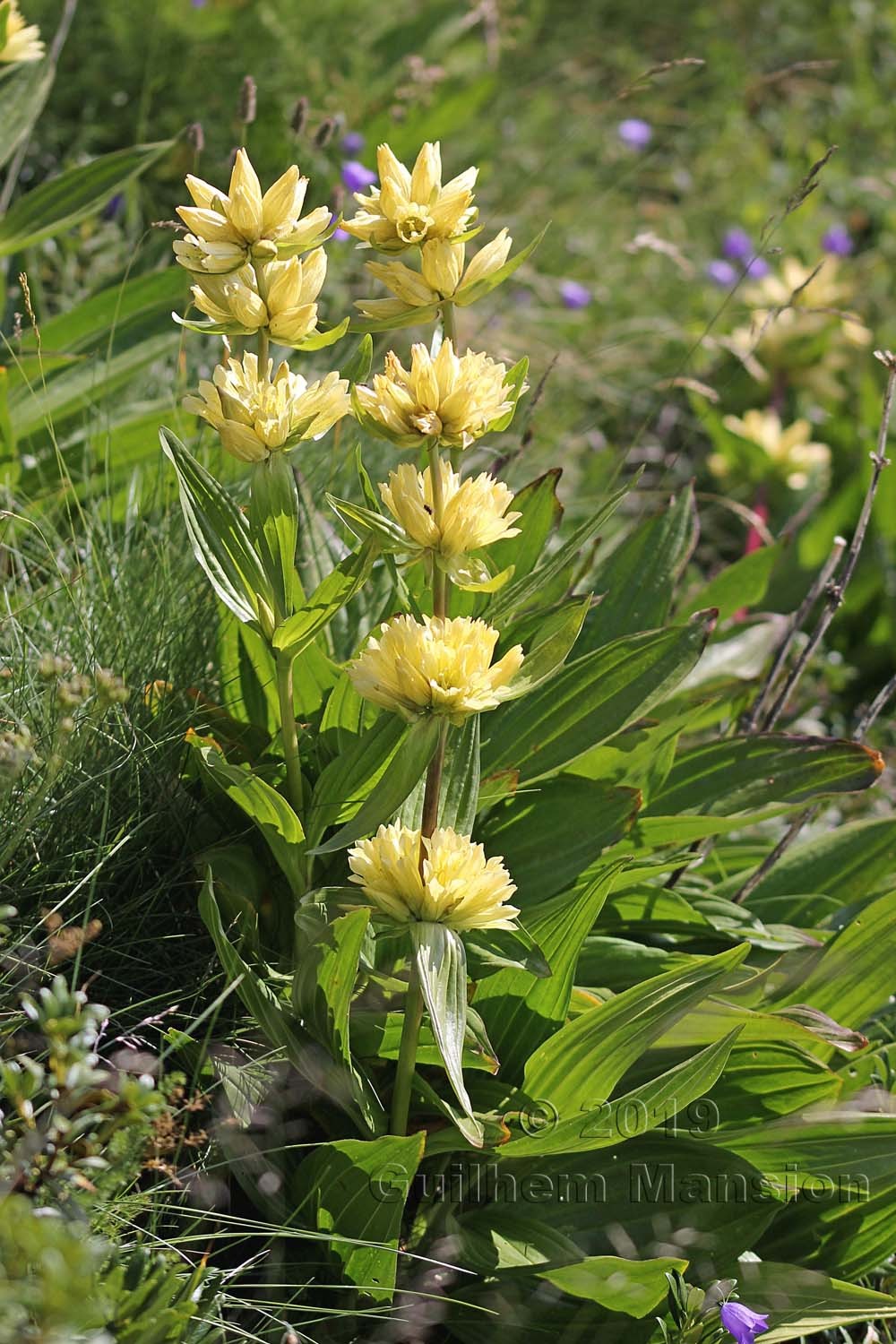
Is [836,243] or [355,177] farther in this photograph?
[836,243]

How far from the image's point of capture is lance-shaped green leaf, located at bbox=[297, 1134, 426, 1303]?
1383 mm

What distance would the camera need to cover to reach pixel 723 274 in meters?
4.07

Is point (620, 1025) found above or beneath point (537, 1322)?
above

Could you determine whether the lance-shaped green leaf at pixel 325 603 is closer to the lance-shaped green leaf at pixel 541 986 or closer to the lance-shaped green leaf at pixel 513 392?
the lance-shaped green leaf at pixel 513 392

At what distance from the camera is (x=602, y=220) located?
15.4 feet

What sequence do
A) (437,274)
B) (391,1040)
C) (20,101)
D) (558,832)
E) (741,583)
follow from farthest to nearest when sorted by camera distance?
(20,101)
(741,583)
(558,832)
(391,1040)
(437,274)

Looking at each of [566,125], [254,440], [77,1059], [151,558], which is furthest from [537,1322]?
[566,125]

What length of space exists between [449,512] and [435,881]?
37cm

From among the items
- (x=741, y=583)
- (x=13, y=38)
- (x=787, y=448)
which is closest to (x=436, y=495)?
(x=741, y=583)

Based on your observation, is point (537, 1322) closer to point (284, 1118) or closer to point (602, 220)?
point (284, 1118)

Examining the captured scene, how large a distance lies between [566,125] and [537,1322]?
4.62m

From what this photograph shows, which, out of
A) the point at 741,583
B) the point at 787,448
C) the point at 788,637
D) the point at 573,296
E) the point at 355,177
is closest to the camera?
the point at 788,637

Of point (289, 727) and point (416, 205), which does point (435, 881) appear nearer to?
point (289, 727)

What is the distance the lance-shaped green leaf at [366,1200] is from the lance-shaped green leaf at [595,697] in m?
0.58
